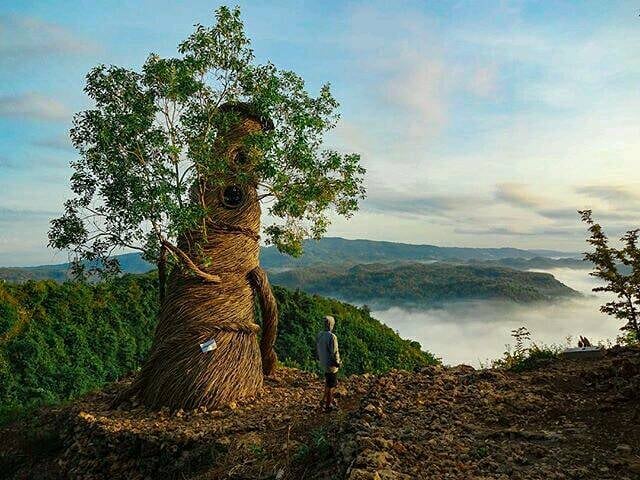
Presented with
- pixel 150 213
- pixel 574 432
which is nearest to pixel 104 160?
pixel 150 213

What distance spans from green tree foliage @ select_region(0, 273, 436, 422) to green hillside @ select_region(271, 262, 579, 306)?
277 feet

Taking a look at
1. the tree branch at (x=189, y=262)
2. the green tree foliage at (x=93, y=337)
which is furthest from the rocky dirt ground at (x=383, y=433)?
the green tree foliage at (x=93, y=337)

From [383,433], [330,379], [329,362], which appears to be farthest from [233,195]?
[383,433]

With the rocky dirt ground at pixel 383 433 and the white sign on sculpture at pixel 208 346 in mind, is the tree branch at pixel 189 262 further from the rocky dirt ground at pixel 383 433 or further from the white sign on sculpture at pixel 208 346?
the rocky dirt ground at pixel 383 433

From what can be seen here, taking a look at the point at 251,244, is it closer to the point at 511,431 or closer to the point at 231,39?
the point at 231,39

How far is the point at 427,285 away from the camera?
415 feet

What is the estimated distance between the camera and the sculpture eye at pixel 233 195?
1115cm

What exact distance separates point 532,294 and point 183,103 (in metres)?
139

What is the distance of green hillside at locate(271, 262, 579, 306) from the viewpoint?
384 ft

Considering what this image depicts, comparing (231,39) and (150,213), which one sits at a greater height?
(231,39)

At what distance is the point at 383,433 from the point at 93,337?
53.6 feet

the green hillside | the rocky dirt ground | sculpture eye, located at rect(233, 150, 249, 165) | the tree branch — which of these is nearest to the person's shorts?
the rocky dirt ground

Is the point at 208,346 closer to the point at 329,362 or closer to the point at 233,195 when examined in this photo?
the point at 329,362

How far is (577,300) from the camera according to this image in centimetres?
16562
